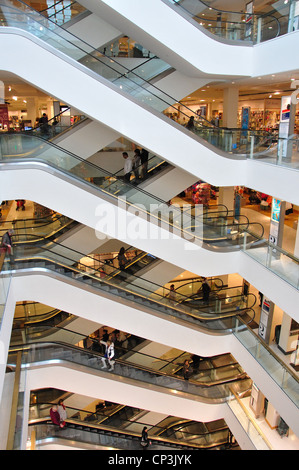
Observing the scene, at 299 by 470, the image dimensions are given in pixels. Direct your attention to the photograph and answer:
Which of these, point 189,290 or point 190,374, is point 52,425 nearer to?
point 190,374

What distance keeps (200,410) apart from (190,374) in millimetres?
929

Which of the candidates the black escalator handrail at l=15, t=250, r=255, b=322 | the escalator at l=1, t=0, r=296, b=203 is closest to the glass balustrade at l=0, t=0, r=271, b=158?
the escalator at l=1, t=0, r=296, b=203

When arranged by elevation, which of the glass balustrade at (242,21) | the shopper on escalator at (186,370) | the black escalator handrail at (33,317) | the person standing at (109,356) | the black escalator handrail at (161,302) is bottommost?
the shopper on escalator at (186,370)

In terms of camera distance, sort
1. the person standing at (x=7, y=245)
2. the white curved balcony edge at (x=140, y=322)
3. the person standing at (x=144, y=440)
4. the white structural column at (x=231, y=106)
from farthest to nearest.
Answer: the white structural column at (x=231, y=106), the person standing at (x=144, y=440), the white curved balcony edge at (x=140, y=322), the person standing at (x=7, y=245)

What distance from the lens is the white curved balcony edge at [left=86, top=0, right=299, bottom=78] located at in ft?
22.9

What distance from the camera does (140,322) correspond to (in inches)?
337

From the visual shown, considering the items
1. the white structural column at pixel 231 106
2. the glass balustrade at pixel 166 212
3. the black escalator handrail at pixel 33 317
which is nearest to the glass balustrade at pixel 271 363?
the glass balustrade at pixel 166 212

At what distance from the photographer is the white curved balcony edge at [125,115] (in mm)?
6738

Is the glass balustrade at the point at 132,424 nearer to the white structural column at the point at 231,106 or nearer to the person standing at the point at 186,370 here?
the person standing at the point at 186,370

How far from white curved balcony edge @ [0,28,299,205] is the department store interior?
10 cm

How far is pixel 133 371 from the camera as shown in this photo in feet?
30.0

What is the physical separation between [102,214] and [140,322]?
2.71 metres

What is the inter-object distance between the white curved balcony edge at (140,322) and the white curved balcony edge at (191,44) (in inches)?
204

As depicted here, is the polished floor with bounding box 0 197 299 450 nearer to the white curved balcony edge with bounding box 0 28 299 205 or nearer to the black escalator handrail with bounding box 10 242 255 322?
the black escalator handrail with bounding box 10 242 255 322
